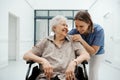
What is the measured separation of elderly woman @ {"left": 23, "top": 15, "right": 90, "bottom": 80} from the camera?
2418mm

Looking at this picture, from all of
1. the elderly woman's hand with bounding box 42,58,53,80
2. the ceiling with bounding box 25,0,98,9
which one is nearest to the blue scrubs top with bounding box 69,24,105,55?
the elderly woman's hand with bounding box 42,58,53,80

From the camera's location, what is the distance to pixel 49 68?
2336mm

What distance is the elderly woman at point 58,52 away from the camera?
7.93ft

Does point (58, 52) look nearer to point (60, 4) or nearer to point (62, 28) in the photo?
point (62, 28)

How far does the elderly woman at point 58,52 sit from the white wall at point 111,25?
5.48 m

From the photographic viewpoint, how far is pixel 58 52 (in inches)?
99.7

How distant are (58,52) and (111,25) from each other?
22.8 ft

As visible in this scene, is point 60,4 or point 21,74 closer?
point 21,74

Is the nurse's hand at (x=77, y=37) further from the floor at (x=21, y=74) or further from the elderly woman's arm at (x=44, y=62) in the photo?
the floor at (x=21, y=74)

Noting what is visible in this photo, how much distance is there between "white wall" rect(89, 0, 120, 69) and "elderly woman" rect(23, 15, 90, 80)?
548cm

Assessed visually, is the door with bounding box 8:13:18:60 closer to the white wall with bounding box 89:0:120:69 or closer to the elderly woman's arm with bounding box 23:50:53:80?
the white wall with bounding box 89:0:120:69

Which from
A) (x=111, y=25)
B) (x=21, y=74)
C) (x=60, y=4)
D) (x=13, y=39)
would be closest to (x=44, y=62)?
(x=21, y=74)

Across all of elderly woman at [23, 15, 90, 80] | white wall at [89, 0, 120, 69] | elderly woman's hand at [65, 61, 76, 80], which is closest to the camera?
elderly woman's hand at [65, 61, 76, 80]
